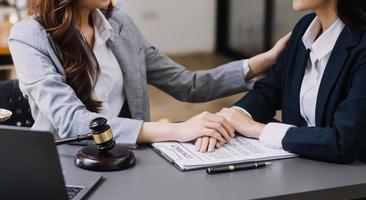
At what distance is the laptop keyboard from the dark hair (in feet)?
2.89

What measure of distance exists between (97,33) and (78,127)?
401 mm

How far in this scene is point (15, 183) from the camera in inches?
54.1

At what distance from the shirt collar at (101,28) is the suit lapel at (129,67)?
0.02 m

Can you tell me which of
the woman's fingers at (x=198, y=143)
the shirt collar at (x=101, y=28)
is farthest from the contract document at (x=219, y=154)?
the shirt collar at (x=101, y=28)

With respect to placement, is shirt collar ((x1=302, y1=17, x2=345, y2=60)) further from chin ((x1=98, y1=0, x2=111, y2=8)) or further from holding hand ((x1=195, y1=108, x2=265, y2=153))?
chin ((x1=98, y1=0, x2=111, y2=8))

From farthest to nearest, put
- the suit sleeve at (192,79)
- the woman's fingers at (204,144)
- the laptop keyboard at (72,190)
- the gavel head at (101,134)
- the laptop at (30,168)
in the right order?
the suit sleeve at (192,79) → the woman's fingers at (204,144) → the gavel head at (101,134) → the laptop keyboard at (72,190) → the laptop at (30,168)

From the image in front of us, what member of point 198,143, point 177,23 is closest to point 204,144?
point 198,143

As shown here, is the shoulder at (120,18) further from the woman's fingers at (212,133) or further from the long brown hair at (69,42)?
the woman's fingers at (212,133)

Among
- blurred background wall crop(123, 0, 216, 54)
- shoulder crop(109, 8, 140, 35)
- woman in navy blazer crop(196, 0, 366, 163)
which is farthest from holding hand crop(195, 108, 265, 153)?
blurred background wall crop(123, 0, 216, 54)

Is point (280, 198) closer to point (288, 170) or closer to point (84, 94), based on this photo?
point (288, 170)

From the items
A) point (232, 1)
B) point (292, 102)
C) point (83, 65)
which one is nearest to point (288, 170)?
point (292, 102)

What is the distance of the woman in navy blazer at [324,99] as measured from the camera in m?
1.63

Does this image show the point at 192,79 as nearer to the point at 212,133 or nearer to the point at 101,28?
the point at 101,28

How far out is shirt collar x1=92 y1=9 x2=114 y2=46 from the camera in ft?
6.61
